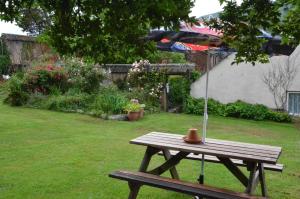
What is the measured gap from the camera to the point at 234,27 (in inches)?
160

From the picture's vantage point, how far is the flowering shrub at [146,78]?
15.7 metres

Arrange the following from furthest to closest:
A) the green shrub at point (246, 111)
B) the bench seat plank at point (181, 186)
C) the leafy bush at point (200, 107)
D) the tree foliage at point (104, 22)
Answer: the leafy bush at point (200, 107)
the green shrub at point (246, 111)
the bench seat plank at point (181, 186)
the tree foliage at point (104, 22)

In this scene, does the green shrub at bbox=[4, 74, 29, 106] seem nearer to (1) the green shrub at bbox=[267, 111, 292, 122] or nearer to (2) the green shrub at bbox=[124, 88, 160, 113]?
(2) the green shrub at bbox=[124, 88, 160, 113]

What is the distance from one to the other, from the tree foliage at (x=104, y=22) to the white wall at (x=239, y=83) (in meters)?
12.5

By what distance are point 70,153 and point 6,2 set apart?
17.3ft

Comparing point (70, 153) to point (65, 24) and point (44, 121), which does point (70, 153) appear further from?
point (65, 24)

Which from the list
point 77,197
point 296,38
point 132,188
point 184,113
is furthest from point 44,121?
point 296,38

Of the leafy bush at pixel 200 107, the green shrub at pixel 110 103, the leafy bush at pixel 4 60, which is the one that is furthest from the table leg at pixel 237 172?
the leafy bush at pixel 4 60

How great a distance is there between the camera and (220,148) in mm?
4996

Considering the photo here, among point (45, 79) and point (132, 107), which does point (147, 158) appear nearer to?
point (132, 107)

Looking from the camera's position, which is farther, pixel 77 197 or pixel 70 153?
pixel 70 153

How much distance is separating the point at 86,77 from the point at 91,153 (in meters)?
8.29

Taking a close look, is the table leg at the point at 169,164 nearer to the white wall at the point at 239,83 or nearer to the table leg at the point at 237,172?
the table leg at the point at 237,172

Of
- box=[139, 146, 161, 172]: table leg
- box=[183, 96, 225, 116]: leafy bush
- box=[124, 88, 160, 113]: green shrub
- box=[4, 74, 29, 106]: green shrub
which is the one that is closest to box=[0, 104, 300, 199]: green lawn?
box=[139, 146, 161, 172]: table leg
